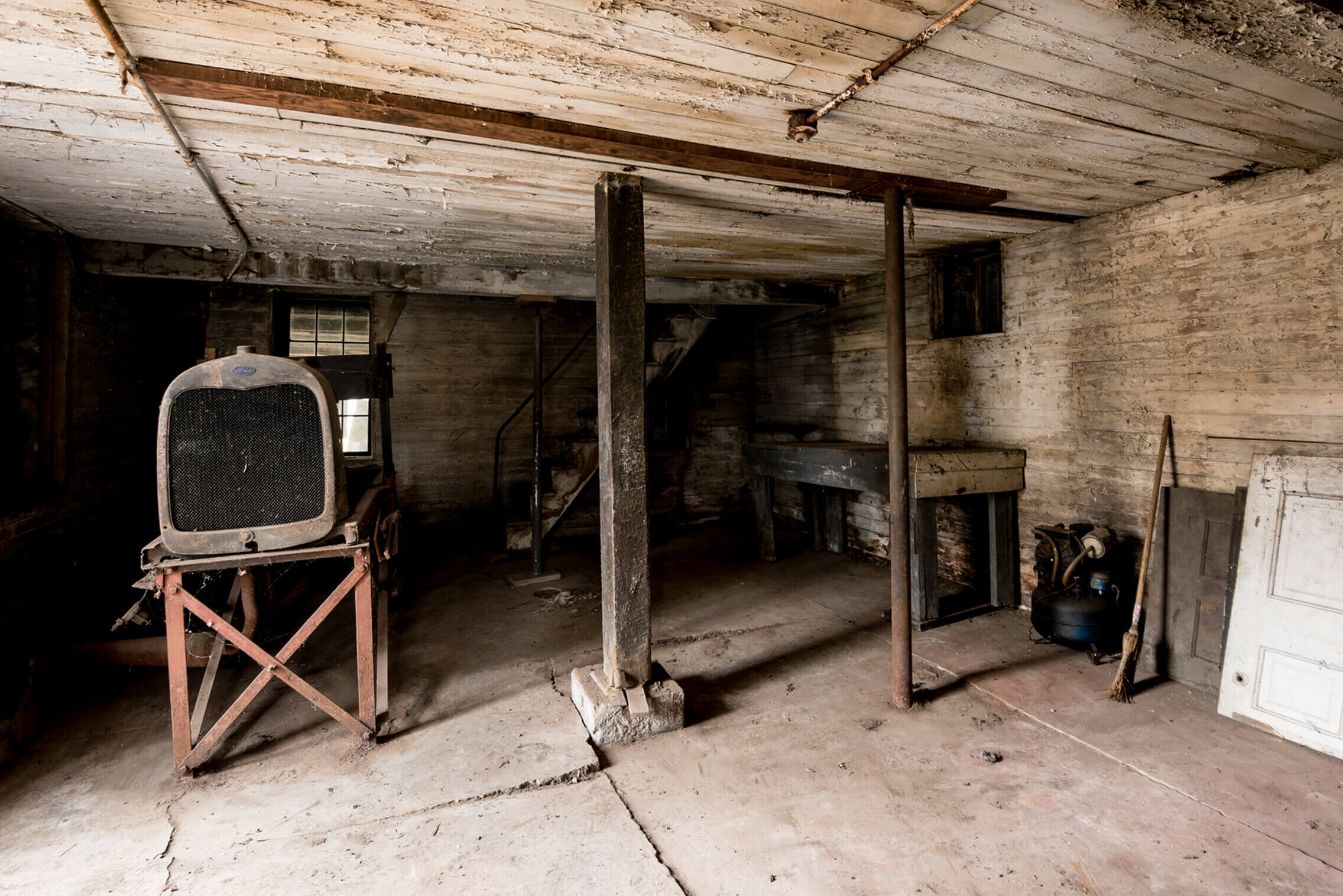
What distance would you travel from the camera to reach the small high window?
4.48 m

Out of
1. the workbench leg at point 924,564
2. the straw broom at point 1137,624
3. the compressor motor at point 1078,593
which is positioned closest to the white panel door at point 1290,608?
the straw broom at point 1137,624

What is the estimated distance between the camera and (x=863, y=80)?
1.97 metres

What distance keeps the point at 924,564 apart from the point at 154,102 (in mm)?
4295

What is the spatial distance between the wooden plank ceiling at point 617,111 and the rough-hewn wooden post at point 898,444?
0.31 metres

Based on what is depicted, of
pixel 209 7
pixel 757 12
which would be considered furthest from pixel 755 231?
pixel 209 7

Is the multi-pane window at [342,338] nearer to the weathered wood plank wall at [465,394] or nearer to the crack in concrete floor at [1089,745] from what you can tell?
the weathered wood plank wall at [465,394]

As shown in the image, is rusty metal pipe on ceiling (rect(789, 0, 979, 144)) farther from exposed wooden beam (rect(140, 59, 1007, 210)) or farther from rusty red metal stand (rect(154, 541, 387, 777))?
rusty red metal stand (rect(154, 541, 387, 777))

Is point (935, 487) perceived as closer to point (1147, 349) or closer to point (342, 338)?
point (1147, 349)

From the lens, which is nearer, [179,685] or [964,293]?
[179,685]

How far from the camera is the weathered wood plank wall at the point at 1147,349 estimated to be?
286 cm

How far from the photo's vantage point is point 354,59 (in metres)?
1.80

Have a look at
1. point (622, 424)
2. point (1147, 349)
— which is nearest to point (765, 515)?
point (1147, 349)

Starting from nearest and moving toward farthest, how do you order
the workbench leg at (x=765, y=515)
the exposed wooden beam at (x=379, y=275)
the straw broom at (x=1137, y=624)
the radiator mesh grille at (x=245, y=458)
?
1. the radiator mesh grille at (x=245, y=458)
2. the straw broom at (x=1137, y=624)
3. the exposed wooden beam at (x=379, y=275)
4. the workbench leg at (x=765, y=515)

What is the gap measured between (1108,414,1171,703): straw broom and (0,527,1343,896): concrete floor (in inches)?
3.2
